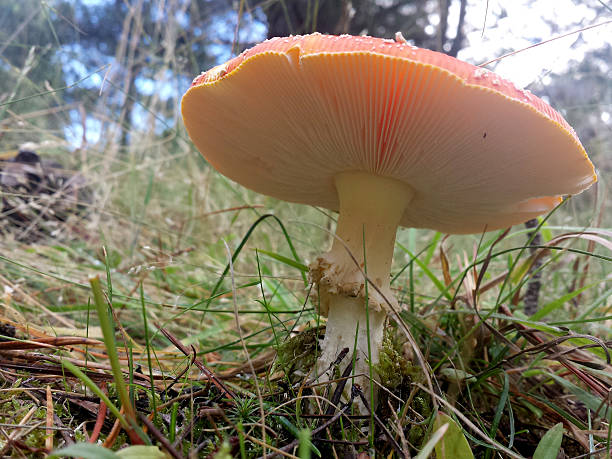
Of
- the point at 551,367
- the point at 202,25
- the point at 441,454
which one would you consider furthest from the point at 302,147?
the point at 202,25

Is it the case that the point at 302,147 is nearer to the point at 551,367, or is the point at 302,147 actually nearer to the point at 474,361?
the point at 474,361

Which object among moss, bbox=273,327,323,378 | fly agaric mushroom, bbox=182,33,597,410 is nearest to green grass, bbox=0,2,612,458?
moss, bbox=273,327,323,378

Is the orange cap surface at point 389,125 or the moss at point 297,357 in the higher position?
the orange cap surface at point 389,125

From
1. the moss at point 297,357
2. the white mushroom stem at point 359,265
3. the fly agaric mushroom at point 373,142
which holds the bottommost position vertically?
the moss at point 297,357

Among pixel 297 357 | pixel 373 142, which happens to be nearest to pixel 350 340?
pixel 297 357

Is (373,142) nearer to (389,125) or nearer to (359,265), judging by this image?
(389,125)

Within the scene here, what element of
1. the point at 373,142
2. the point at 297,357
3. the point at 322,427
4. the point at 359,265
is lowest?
the point at 322,427

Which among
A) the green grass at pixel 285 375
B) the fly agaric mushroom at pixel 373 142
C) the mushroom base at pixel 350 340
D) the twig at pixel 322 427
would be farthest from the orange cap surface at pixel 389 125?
the twig at pixel 322 427

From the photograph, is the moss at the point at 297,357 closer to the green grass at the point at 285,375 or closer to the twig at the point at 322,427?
the green grass at the point at 285,375
